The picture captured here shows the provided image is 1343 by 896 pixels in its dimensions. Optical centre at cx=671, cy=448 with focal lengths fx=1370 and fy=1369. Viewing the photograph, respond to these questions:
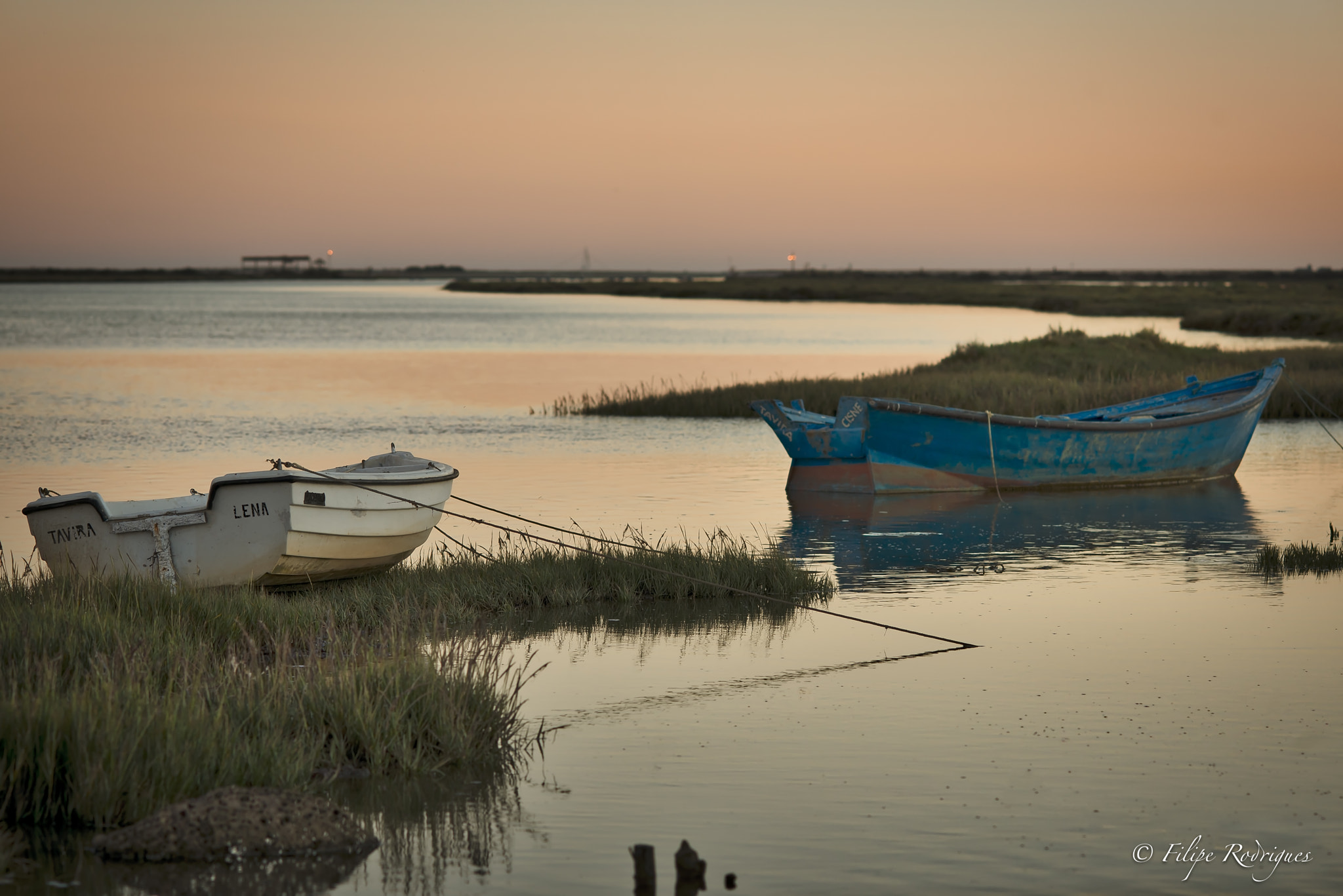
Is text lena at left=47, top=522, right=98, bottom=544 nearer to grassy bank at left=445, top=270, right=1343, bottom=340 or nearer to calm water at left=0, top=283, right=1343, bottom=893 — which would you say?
calm water at left=0, top=283, right=1343, bottom=893

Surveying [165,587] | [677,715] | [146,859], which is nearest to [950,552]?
[677,715]

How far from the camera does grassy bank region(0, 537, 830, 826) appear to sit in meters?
6.54

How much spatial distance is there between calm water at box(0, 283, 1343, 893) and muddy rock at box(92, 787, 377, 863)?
11cm

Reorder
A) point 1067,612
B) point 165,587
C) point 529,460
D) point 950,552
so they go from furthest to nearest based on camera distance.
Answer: point 529,460 < point 950,552 < point 1067,612 < point 165,587

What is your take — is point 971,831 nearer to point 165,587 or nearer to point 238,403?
point 165,587

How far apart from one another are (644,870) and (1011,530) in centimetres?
1266

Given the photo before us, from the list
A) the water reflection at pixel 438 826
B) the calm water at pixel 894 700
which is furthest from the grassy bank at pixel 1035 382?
the water reflection at pixel 438 826

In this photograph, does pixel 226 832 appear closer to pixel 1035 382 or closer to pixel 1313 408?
pixel 1035 382

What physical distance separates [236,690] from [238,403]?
3031cm

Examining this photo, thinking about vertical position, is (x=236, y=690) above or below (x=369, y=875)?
above

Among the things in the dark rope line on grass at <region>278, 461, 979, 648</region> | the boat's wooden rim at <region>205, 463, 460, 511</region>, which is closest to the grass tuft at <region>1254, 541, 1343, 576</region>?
the dark rope line on grass at <region>278, 461, 979, 648</region>

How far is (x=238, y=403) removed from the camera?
3631cm

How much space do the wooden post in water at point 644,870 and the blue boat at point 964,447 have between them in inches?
561

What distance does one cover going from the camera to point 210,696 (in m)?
7.52
